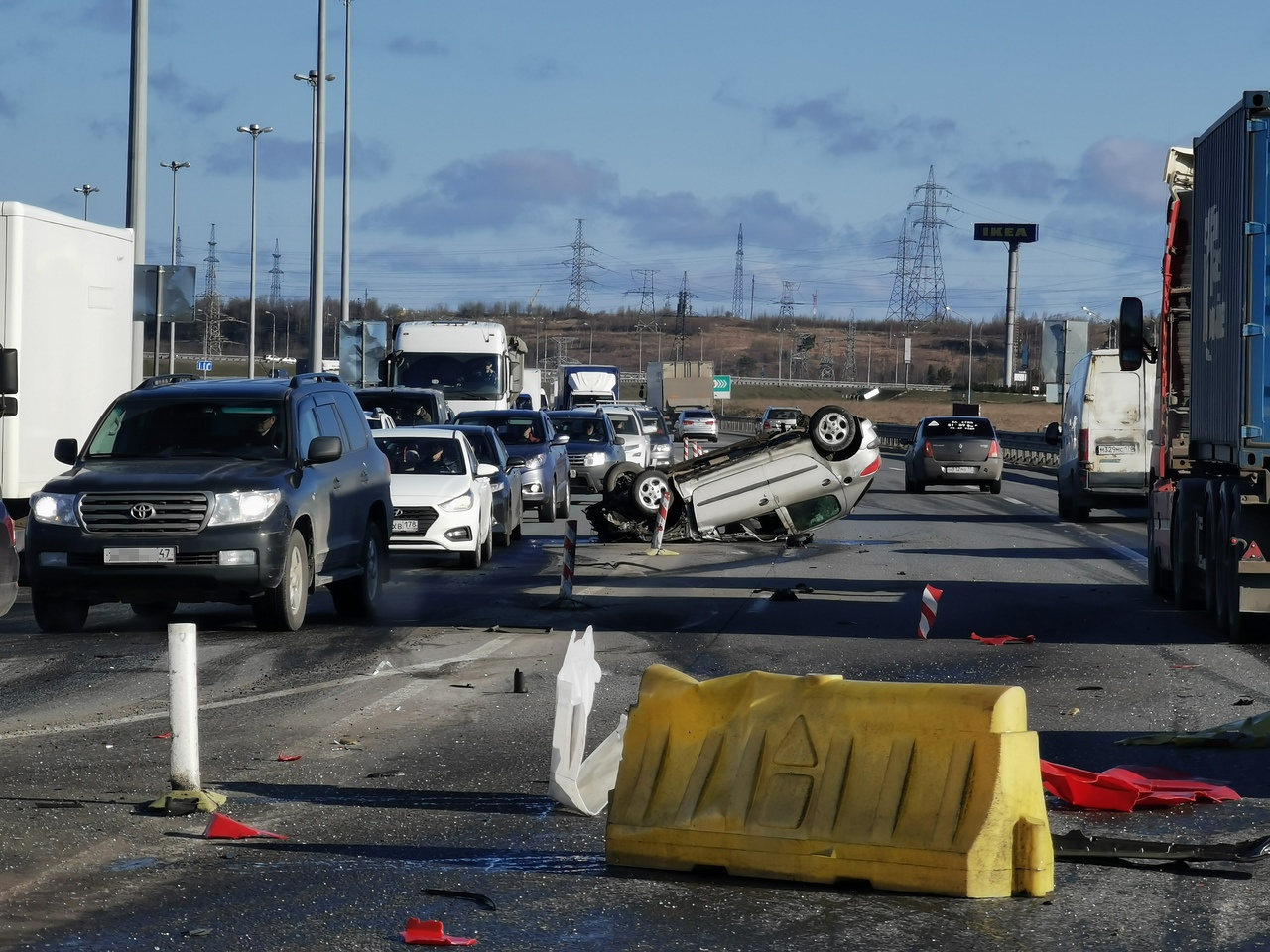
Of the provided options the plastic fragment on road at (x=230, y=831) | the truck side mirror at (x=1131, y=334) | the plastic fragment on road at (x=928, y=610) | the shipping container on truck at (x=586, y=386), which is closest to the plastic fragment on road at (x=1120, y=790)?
the plastic fragment on road at (x=230, y=831)

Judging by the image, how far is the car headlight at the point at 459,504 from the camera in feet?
63.8

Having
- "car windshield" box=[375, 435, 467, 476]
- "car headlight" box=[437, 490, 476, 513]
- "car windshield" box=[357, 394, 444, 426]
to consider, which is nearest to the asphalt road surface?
"car headlight" box=[437, 490, 476, 513]

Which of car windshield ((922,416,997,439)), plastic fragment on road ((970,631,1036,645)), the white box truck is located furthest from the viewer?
car windshield ((922,416,997,439))

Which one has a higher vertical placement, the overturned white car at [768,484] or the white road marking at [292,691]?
the overturned white car at [768,484]

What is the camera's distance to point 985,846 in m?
6.00

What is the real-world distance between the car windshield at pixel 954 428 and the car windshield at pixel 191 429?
2532cm

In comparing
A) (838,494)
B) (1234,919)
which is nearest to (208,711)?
(1234,919)

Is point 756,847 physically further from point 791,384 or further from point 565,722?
point 791,384

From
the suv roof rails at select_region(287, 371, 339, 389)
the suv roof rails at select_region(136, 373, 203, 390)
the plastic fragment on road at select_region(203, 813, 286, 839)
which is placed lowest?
the plastic fragment on road at select_region(203, 813, 286, 839)

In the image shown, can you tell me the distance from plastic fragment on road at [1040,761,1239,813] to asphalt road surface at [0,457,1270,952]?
11 centimetres

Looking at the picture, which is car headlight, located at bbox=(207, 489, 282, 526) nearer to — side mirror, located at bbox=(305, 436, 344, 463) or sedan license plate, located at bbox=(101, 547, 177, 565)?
sedan license plate, located at bbox=(101, 547, 177, 565)

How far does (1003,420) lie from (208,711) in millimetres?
95426

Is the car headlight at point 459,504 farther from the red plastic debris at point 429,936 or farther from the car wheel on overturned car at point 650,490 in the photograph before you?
the red plastic debris at point 429,936

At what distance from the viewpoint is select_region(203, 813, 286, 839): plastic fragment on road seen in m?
6.89
